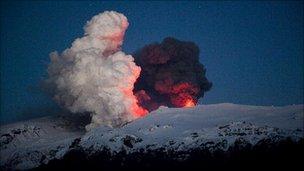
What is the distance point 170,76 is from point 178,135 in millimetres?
26511

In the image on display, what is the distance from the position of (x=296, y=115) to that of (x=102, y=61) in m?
30.5

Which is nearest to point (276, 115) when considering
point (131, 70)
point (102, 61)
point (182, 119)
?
point (182, 119)

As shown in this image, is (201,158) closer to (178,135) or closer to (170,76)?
(178,135)

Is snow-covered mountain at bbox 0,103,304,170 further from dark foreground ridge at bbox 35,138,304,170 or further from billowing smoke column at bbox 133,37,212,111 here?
billowing smoke column at bbox 133,37,212,111

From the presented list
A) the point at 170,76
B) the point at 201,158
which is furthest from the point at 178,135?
the point at 170,76

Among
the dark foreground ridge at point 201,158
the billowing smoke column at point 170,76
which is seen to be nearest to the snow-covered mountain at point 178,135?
the dark foreground ridge at point 201,158

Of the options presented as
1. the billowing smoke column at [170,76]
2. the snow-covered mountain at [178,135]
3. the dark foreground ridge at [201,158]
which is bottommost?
the dark foreground ridge at [201,158]

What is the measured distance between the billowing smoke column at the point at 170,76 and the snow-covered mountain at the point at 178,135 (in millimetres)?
13029

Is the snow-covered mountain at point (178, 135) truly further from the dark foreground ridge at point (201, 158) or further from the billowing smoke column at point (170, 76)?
the billowing smoke column at point (170, 76)

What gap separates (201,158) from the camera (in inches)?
1331

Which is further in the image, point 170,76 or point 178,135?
point 170,76

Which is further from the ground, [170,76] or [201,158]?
[170,76]

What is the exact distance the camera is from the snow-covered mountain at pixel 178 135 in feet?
114

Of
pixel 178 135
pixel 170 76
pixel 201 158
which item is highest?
pixel 170 76
